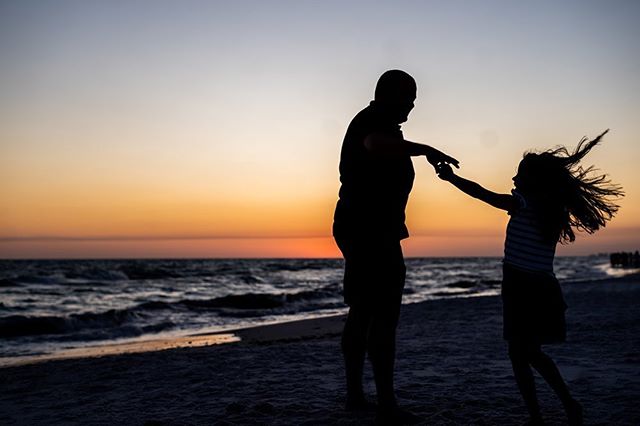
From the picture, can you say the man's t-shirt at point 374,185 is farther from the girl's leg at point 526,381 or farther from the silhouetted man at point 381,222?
the girl's leg at point 526,381

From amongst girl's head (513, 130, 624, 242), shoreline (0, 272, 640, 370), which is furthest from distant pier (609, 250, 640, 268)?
girl's head (513, 130, 624, 242)

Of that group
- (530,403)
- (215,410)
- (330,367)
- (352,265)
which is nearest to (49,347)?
(330,367)

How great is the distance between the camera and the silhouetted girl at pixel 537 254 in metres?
3.45

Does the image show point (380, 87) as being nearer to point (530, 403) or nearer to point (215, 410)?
point (530, 403)

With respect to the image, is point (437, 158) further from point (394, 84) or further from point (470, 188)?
point (394, 84)

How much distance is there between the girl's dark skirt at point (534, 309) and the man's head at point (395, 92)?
1.21 metres

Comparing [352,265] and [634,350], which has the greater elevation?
[352,265]

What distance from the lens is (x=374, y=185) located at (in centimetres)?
367

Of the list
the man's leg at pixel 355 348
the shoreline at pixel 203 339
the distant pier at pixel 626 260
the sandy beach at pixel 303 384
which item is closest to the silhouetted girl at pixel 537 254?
the sandy beach at pixel 303 384

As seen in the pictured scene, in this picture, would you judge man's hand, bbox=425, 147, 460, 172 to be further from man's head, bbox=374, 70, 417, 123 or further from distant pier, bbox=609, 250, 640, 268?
distant pier, bbox=609, 250, 640, 268

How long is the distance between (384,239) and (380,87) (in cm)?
96

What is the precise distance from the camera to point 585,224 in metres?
3.69

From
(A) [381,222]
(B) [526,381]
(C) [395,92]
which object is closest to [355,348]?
(A) [381,222]

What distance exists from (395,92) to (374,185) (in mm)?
593
